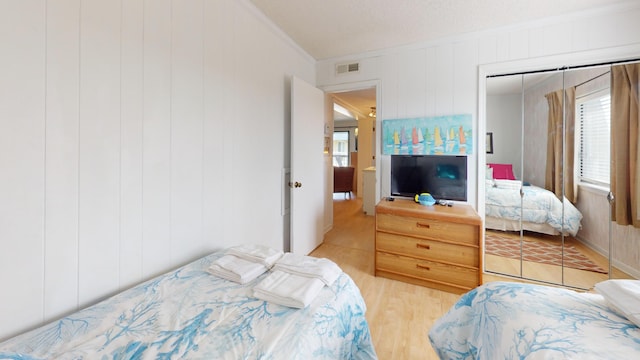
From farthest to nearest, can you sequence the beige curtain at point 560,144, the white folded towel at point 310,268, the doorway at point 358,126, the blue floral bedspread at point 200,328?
1. the doorway at point 358,126
2. the beige curtain at point 560,144
3. the white folded towel at point 310,268
4. the blue floral bedspread at point 200,328

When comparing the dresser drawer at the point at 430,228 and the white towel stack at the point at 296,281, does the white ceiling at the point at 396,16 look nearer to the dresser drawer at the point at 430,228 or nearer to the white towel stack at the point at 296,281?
the dresser drawer at the point at 430,228

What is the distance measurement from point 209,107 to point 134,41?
547 mm

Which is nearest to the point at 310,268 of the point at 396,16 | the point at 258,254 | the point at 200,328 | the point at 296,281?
the point at 296,281

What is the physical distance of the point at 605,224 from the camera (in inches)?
90.8

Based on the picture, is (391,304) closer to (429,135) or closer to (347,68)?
(429,135)

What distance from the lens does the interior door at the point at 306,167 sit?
2693 mm

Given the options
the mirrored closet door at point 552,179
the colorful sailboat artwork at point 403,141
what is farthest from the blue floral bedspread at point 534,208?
the colorful sailboat artwork at point 403,141

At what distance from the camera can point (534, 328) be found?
80 centimetres

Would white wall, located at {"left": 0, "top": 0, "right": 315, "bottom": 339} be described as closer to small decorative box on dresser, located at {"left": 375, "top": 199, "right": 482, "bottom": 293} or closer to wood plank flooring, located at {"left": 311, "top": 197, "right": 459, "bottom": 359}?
wood plank flooring, located at {"left": 311, "top": 197, "right": 459, "bottom": 359}

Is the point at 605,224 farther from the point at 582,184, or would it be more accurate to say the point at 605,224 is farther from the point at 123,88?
the point at 123,88

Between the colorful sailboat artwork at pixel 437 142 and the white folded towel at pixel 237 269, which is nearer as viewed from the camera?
the white folded towel at pixel 237 269

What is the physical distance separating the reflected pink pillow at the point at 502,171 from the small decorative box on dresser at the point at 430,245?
1.55ft

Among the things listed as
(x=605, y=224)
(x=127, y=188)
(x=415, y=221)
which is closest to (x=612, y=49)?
(x=605, y=224)

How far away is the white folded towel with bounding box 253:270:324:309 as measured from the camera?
3.53 feet
